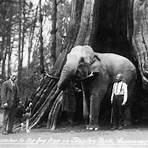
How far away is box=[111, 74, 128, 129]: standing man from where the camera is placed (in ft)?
35.5

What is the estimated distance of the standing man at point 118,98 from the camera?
10.8m

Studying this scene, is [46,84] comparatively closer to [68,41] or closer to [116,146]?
[68,41]

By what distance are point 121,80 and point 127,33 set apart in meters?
3.13

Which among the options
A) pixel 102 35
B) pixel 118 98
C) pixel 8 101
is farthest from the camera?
pixel 102 35

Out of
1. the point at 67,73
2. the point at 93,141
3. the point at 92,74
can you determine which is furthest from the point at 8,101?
the point at 93,141

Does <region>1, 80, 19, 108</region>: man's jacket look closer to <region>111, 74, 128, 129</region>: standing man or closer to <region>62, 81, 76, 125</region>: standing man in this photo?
<region>62, 81, 76, 125</region>: standing man

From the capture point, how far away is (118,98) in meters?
10.8

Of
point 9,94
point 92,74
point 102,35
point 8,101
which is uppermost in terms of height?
point 102,35

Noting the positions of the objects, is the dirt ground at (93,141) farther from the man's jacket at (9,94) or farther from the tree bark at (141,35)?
the tree bark at (141,35)

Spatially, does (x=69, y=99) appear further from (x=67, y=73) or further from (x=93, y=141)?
(x=93, y=141)

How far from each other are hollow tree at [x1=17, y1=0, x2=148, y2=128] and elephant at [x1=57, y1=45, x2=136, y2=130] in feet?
3.17

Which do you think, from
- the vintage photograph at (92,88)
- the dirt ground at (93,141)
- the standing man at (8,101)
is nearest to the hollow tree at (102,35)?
the vintage photograph at (92,88)

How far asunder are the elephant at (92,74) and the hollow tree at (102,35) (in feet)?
3.17

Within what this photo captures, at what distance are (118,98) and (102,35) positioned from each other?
4196 mm
